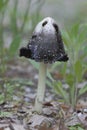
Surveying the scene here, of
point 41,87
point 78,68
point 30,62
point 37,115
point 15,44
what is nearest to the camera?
point 37,115

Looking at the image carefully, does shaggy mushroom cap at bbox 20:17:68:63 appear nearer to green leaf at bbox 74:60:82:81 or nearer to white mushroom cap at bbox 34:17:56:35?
white mushroom cap at bbox 34:17:56:35

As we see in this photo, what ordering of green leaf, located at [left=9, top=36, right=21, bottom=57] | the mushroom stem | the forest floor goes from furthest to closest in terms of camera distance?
green leaf, located at [left=9, top=36, right=21, bottom=57], the mushroom stem, the forest floor

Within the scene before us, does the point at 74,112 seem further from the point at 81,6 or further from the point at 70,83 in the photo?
the point at 81,6

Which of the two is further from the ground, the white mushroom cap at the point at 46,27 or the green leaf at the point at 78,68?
the white mushroom cap at the point at 46,27

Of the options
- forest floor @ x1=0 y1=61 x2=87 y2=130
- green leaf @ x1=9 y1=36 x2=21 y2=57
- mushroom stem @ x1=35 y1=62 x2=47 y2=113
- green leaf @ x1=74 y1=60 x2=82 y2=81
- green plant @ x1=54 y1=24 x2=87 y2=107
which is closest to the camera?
forest floor @ x1=0 y1=61 x2=87 y2=130

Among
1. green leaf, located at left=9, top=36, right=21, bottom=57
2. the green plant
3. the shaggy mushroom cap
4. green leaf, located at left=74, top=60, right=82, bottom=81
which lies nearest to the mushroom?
the shaggy mushroom cap

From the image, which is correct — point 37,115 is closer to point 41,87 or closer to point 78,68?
point 41,87

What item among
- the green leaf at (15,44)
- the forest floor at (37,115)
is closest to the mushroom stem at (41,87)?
the forest floor at (37,115)

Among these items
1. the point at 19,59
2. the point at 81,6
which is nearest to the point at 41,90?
the point at 19,59

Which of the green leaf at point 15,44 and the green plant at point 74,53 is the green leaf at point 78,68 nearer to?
the green plant at point 74,53

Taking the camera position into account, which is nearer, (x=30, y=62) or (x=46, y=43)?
(x=46, y=43)

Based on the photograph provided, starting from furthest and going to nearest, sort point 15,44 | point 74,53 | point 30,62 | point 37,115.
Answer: point 15,44, point 30,62, point 74,53, point 37,115

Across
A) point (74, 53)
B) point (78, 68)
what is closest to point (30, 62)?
point (74, 53)
